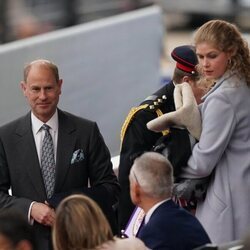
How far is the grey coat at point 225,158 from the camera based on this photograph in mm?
5984

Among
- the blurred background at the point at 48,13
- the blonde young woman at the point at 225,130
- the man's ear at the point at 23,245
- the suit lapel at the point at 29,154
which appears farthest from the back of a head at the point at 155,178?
the blurred background at the point at 48,13

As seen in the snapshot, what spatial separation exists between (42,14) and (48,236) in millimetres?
7000

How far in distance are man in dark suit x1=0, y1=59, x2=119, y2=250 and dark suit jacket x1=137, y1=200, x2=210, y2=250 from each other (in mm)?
1067

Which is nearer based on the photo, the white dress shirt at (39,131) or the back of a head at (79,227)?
the back of a head at (79,227)

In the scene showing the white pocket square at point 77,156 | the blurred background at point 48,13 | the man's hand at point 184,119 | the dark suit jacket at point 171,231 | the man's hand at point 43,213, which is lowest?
the blurred background at point 48,13

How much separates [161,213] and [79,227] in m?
0.59

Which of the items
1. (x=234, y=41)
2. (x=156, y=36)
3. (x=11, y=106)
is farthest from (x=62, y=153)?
(x=156, y=36)

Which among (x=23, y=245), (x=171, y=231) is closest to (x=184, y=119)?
(x=171, y=231)

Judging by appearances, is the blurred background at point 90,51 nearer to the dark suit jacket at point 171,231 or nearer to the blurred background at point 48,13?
the blurred background at point 48,13

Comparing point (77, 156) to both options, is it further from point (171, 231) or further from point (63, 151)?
point (171, 231)

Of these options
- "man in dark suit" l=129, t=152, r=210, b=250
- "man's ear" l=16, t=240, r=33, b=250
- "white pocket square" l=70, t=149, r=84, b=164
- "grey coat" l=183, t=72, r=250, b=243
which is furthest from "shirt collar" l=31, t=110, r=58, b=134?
"man's ear" l=16, t=240, r=33, b=250

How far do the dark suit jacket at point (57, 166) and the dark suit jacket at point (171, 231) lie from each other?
1074 mm

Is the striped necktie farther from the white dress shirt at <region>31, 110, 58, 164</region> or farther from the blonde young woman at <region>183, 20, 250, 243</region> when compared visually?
the blonde young woman at <region>183, 20, 250, 243</region>

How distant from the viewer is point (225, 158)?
606 cm
